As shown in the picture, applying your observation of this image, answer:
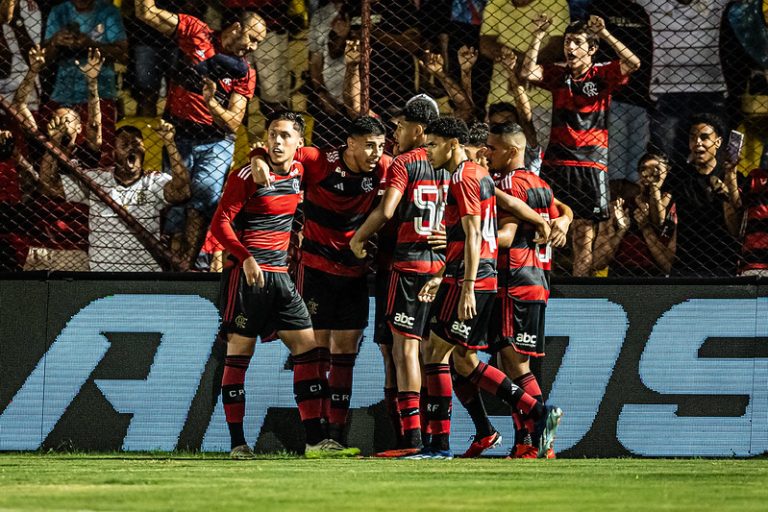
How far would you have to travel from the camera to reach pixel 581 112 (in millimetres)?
9000

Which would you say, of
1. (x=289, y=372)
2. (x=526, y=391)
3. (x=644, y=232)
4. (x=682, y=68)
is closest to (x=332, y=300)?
(x=289, y=372)

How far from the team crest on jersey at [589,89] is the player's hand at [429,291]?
2.42 metres

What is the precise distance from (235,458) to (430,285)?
1.65 meters

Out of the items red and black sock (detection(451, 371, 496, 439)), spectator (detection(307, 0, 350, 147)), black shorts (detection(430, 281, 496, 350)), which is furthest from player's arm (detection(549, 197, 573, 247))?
spectator (detection(307, 0, 350, 147))

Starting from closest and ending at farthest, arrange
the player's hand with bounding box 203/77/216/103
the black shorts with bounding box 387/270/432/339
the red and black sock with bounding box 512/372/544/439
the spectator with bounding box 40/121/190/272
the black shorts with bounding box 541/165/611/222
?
the black shorts with bounding box 387/270/432/339 → the red and black sock with bounding box 512/372/544/439 → the black shorts with bounding box 541/165/611/222 → the spectator with bounding box 40/121/190/272 → the player's hand with bounding box 203/77/216/103

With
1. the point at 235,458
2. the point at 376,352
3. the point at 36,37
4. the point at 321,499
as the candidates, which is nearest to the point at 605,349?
the point at 376,352

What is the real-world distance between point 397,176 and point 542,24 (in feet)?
8.24

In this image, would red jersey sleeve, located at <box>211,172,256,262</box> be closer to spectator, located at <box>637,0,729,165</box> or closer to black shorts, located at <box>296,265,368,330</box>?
Answer: black shorts, located at <box>296,265,368,330</box>

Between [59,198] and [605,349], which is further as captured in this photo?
[59,198]

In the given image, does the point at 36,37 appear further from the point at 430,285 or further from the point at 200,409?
the point at 430,285

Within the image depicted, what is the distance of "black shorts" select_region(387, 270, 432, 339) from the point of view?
24.1 feet

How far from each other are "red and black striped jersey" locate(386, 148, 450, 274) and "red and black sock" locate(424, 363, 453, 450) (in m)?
0.63

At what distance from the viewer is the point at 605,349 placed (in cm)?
829

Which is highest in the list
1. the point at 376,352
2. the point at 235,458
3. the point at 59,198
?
the point at 59,198
